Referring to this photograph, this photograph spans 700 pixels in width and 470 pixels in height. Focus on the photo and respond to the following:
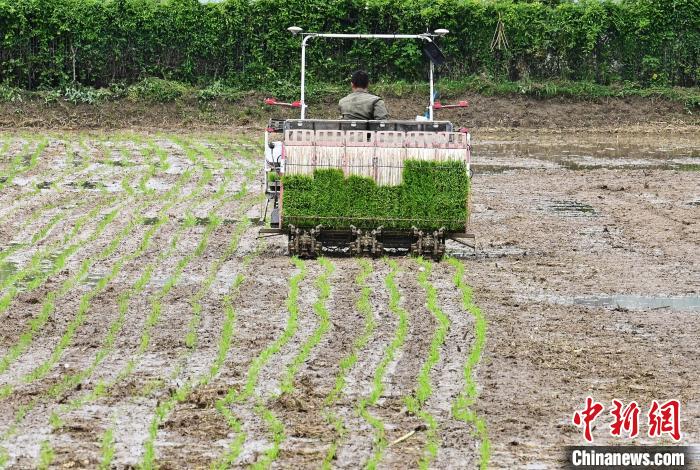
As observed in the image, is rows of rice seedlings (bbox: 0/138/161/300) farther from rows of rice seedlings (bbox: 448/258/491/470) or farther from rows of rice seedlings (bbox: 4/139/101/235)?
rows of rice seedlings (bbox: 448/258/491/470)

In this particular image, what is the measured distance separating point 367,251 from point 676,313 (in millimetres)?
3994

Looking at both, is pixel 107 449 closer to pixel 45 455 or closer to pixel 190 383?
pixel 45 455

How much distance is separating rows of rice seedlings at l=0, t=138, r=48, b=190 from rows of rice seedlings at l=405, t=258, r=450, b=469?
1021cm

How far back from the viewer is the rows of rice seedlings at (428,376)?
25.3 feet

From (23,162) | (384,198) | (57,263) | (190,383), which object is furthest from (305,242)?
(23,162)

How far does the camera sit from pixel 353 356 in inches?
390

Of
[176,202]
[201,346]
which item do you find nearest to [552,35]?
[176,202]

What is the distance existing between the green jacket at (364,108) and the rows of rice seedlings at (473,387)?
10.6 feet

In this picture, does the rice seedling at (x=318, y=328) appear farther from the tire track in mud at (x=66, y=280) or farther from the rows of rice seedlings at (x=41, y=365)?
the tire track in mud at (x=66, y=280)

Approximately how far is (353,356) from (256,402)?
1.45m

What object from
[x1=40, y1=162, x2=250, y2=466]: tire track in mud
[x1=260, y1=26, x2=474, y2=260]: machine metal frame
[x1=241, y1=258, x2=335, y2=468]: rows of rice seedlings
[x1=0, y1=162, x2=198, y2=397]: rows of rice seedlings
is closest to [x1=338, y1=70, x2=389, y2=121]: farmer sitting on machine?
[x1=260, y1=26, x2=474, y2=260]: machine metal frame

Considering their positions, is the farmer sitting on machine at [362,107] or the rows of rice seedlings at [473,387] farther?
the farmer sitting on machine at [362,107]

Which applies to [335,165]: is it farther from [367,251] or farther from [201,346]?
[201,346]

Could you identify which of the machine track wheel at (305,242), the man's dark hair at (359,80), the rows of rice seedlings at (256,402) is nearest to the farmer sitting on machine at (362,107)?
the man's dark hair at (359,80)
